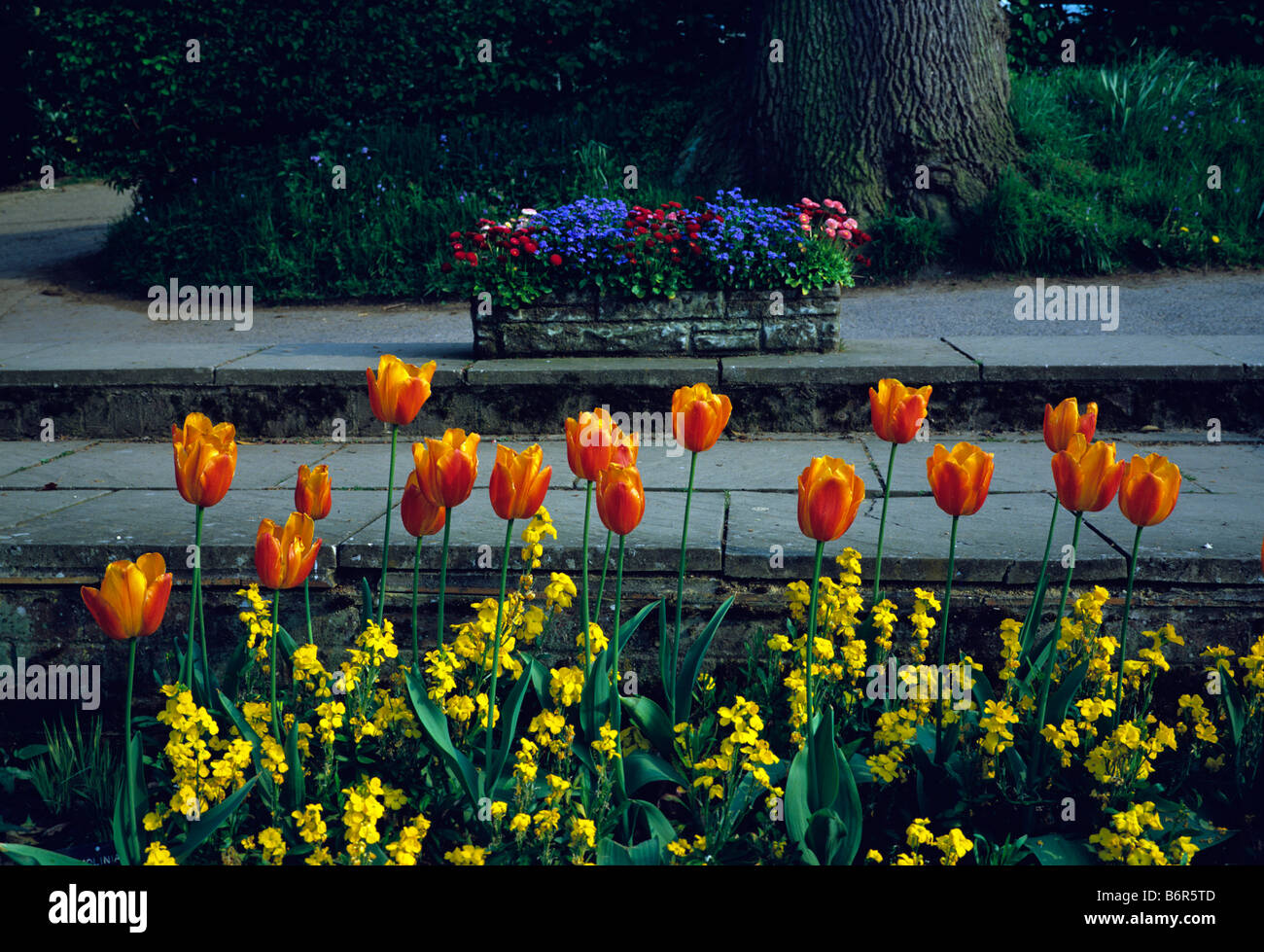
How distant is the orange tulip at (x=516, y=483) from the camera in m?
1.83

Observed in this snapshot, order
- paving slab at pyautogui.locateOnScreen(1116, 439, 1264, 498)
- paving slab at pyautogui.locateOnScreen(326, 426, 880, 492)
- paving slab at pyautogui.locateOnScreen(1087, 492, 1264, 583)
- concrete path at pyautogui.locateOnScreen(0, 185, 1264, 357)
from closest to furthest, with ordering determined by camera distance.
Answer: paving slab at pyautogui.locateOnScreen(1087, 492, 1264, 583) → paving slab at pyautogui.locateOnScreen(1116, 439, 1264, 498) → paving slab at pyautogui.locateOnScreen(326, 426, 880, 492) → concrete path at pyautogui.locateOnScreen(0, 185, 1264, 357)

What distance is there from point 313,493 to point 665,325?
349 centimetres

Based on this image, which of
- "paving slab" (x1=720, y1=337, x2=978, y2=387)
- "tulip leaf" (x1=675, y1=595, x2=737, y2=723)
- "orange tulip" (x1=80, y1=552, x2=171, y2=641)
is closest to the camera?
"orange tulip" (x1=80, y1=552, x2=171, y2=641)

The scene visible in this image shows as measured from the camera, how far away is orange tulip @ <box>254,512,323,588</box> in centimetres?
173

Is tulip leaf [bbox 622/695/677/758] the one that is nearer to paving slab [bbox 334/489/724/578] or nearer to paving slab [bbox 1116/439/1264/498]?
paving slab [bbox 334/489/724/578]

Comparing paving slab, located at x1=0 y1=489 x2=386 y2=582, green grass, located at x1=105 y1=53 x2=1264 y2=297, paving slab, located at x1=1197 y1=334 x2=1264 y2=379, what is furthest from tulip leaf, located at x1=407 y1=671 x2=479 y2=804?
green grass, located at x1=105 y1=53 x2=1264 y2=297

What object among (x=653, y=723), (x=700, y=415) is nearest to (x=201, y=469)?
(x=700, y=415)

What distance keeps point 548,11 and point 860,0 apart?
14.2 feet

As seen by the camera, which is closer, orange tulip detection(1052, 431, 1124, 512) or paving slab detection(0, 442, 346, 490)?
orange tulip detection(1052, 431, 1124, 512)

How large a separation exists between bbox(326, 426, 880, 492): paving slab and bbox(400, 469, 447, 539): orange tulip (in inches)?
67.8

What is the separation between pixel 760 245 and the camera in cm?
530

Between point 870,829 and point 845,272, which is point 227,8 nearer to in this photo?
point 845,272

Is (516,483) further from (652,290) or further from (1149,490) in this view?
(652,290)

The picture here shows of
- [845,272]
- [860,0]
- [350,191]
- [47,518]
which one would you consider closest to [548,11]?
[350,191]
